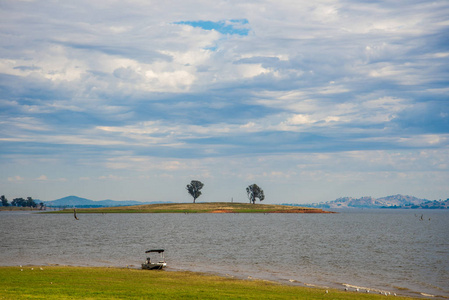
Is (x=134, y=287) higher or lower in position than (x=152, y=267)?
higher

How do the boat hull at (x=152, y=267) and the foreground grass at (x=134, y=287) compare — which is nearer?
the foreground grass at (x=134, y=287)

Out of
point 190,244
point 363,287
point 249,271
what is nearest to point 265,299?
point 363,287

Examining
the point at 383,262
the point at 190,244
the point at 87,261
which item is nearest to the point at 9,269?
the point at 87,261

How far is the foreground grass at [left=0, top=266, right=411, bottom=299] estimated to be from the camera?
1309 inches

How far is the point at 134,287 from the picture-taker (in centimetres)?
3781

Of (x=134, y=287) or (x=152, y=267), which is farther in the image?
(x=152, y=267)

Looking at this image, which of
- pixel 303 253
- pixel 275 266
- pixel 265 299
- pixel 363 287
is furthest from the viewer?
pixel 303 253

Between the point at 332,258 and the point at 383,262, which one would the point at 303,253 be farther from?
the point at 383,262

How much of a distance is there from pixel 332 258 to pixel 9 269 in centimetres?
4670

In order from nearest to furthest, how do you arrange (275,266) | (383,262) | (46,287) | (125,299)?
1. (125,299)
2. (46,287)
3. (275,266)
4. (383,262)

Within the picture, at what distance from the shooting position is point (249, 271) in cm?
5475

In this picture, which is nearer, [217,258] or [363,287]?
[363,287]

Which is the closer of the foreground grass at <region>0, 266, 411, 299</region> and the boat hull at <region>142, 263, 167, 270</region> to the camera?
the foreground grass at <region>0, 266, 411, 299</region>

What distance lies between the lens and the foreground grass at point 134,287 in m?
33.2
